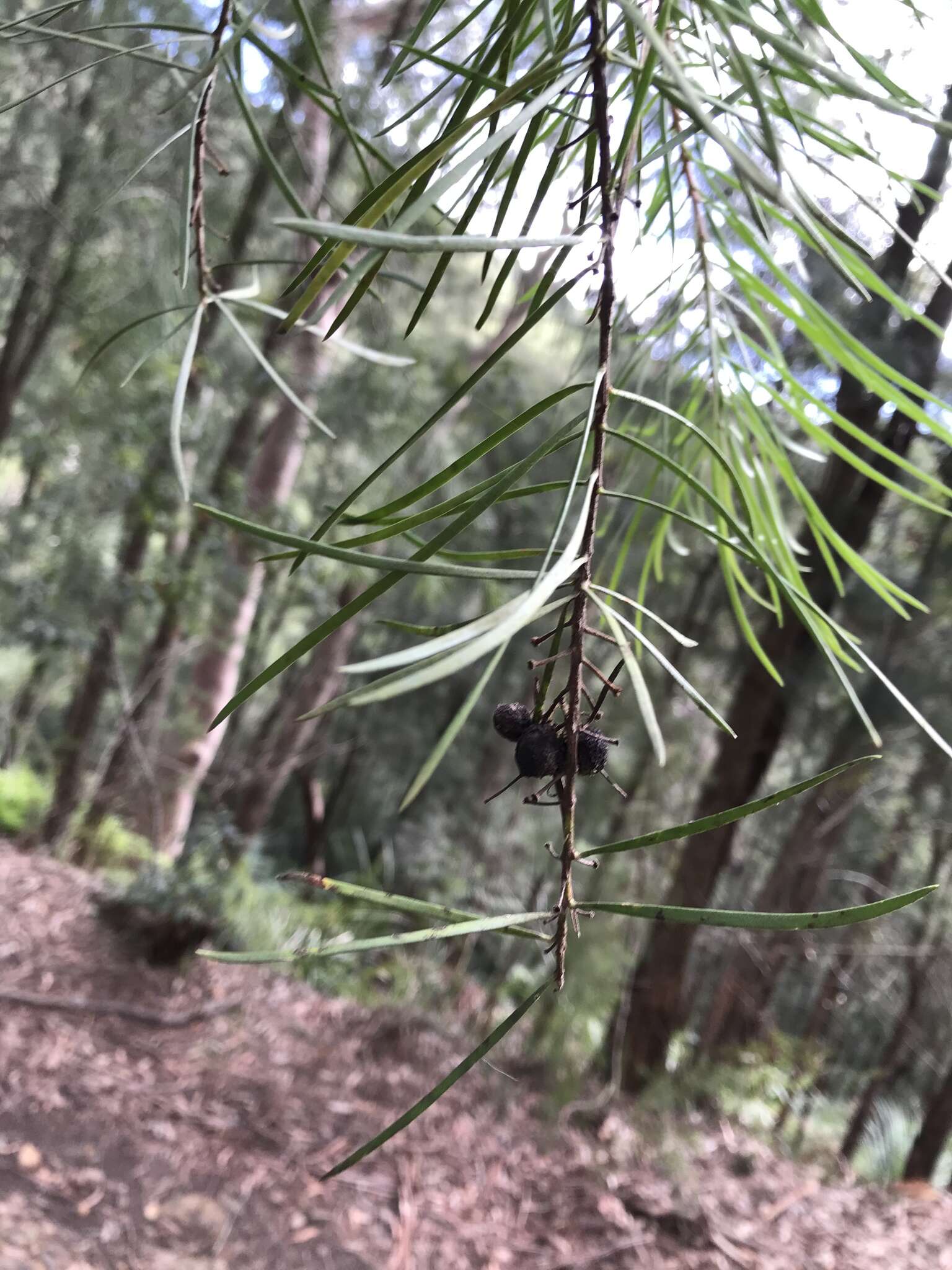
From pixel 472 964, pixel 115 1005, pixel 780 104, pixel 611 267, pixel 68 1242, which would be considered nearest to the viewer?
pixel 611 267

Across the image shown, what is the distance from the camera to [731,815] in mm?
251

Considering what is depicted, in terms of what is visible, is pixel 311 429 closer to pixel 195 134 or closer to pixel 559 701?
pixel 195 134

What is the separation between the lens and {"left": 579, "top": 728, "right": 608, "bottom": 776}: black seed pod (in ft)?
1.05

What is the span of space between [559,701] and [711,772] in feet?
9.59

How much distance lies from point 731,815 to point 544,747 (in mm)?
76

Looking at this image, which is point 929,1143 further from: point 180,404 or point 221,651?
point 180,404

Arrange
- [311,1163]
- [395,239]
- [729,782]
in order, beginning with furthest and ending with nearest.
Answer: [729,782]
[311,1163]
[395,239]

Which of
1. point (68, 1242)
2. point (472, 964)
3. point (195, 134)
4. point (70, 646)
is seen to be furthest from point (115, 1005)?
point (472, 964)

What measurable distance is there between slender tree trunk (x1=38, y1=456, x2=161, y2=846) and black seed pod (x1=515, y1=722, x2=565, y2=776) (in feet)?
12.7

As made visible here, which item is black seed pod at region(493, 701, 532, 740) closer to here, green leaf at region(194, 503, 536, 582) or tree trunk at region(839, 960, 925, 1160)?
green leaf at region(194, 503, 536, 582)

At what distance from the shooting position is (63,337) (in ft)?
20.5

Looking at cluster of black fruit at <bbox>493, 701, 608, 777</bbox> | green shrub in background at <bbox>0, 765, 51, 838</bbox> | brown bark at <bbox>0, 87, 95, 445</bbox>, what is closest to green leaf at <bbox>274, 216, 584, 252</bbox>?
cluster of black fruit at <bbox>493, 701, 608, 777</bbox>

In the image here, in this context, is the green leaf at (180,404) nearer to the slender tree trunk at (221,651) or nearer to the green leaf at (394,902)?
the green leaf at (394,902)

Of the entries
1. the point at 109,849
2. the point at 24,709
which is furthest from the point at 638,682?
Result: the point at 24,709
